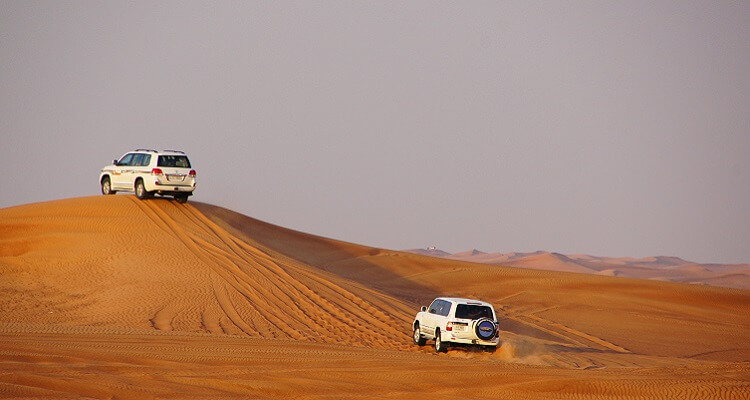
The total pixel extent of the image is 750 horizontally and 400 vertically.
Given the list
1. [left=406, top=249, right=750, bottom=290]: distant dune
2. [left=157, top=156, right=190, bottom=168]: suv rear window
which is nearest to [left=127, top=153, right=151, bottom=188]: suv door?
[left=157, top=156, right=190, bottom=168]: suv rear window

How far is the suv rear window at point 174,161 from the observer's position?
35.6 m

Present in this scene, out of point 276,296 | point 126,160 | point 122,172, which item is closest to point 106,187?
point 122,172

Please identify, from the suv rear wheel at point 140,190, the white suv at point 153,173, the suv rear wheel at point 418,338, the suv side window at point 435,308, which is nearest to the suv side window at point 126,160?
the white suv at point 153,173

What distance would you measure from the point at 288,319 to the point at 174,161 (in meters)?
10.1

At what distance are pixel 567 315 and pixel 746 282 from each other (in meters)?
91.4

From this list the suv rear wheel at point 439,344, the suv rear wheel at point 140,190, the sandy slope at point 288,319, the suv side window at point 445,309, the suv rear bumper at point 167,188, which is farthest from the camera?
the suv rear wheel at point 140,190

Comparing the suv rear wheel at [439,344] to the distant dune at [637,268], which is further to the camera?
the distant dune at [637,268]

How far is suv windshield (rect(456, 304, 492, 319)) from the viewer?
78.5ft

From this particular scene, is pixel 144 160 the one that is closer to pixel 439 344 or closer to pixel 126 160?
pixel 126 160

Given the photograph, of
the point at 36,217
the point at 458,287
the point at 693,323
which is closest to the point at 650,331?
the point at 693,323

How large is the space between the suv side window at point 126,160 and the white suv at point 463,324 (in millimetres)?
17070

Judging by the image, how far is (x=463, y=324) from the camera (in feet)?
77.5

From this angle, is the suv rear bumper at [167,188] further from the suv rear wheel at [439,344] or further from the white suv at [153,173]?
the suv rear wheel at [439,344]

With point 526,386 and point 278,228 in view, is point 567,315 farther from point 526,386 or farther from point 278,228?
point 526,386
